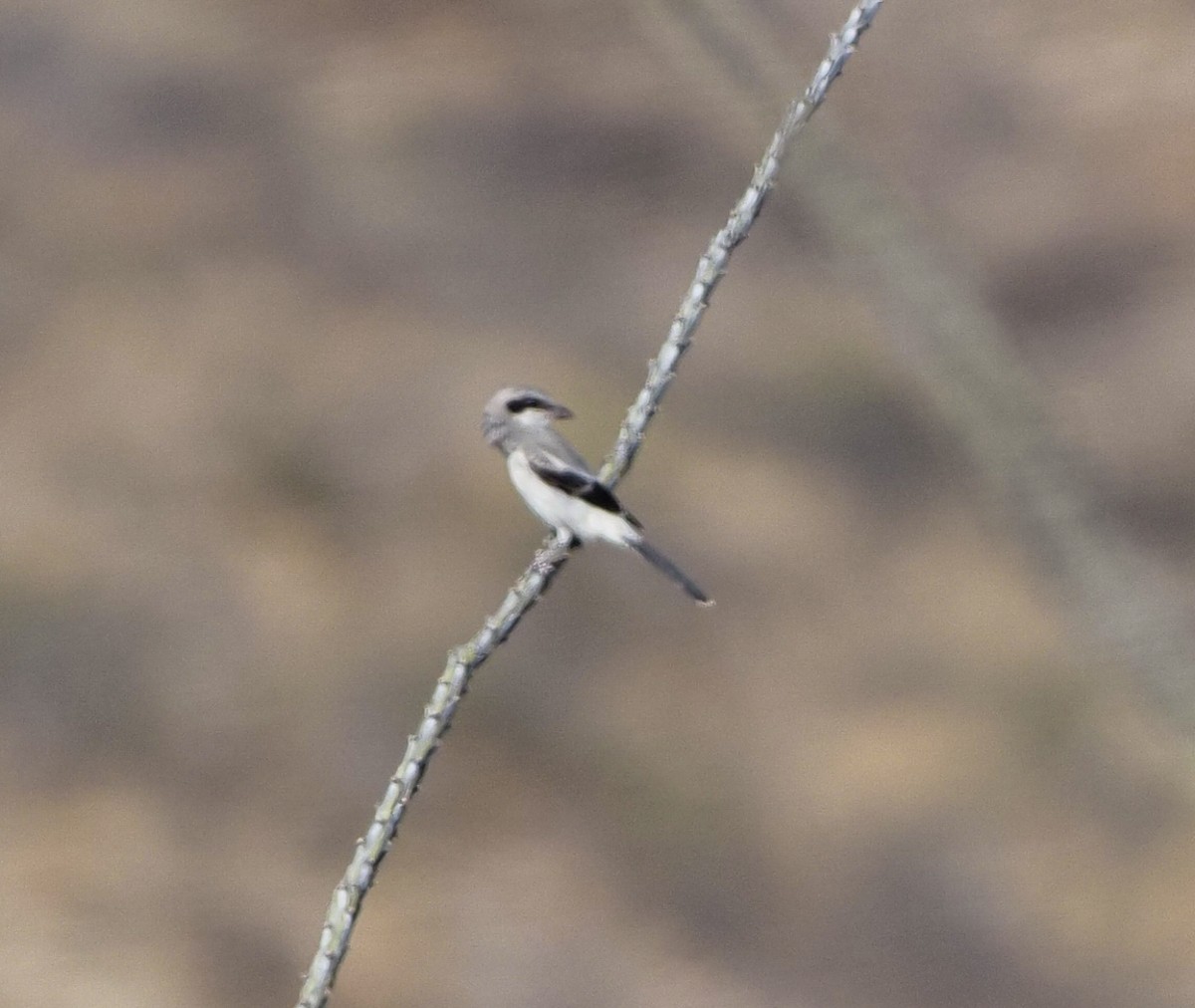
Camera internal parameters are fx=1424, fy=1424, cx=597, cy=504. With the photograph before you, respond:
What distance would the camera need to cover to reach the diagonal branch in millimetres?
2809

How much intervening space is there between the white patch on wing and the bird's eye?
42cm

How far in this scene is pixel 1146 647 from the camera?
88cm

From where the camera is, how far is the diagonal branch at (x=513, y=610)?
281 cm

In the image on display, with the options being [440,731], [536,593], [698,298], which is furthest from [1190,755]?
[536,593]

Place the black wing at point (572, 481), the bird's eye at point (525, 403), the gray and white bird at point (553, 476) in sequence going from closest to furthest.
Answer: the black wing at point (572, 481), the gray and white bird at point (553, 476), the bird's eye at point (525, 403)

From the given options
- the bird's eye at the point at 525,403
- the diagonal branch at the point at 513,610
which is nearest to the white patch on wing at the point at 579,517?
the bird's eye at the point at 525,403

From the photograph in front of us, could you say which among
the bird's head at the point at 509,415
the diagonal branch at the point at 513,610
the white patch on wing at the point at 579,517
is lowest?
the diagonal branch at the point at 513,610

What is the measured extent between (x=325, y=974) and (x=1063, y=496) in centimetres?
218

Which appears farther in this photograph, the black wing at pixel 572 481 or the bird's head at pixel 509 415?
the bird's head at pixel 509 415

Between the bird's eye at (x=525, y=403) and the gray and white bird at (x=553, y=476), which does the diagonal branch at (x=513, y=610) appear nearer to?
the gray and white bird at (x=553, y=476)

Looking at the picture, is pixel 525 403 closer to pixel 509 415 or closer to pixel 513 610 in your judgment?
pixel 509 415

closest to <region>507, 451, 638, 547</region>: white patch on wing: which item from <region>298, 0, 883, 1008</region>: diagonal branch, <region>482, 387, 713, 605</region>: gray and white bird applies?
<region>482, 387, 713, 605</region>: gray and white bird

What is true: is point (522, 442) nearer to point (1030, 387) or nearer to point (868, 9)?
point (868, 9)

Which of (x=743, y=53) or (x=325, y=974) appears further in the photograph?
(x=325, y=974)
